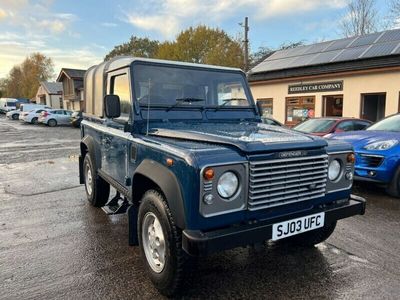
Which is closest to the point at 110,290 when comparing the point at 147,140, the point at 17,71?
the point at 147,140

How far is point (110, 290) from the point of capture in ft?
11.0

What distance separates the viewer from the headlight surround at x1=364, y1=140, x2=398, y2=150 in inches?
248

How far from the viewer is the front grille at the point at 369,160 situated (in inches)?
247

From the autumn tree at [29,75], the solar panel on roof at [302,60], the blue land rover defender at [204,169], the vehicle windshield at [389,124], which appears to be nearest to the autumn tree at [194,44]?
the solar panel on roof at [302,60]

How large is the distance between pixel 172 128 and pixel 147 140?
37 centimetres

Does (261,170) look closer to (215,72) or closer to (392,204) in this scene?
(215,72)

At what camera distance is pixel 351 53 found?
→ 15.9 meters

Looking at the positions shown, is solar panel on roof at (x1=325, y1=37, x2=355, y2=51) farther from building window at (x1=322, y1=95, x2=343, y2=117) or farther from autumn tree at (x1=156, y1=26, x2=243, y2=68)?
autumn tree at (x1=156, y1=26, x2=243, y2=68)

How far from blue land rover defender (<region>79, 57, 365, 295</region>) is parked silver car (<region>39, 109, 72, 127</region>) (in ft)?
97.7

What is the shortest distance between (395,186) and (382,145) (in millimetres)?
766

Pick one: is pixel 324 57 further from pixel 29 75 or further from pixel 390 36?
pixel 29 75

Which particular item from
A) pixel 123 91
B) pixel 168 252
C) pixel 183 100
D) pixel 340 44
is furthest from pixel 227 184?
pixel 340 44

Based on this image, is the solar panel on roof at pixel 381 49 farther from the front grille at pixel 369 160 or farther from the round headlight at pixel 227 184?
the round headlight at pixel 227 184

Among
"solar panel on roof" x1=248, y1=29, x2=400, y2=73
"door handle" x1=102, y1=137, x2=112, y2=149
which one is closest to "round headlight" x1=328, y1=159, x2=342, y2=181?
"door handle" x1=102, y1=137, x2=112, y2=149
